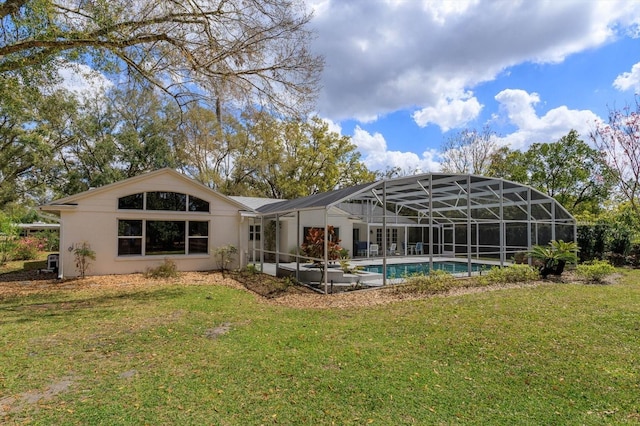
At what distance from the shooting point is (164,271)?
12.3 m

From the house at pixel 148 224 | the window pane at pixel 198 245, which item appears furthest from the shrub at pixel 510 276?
the window pane at pixel 198 245

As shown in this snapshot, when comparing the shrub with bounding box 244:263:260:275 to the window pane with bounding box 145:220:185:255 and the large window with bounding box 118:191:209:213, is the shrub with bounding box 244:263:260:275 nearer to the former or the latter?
the window pane with bounding box 145:220:185:255

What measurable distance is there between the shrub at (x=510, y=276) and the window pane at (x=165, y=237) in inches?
423

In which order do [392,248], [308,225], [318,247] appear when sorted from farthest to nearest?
1. [392,248]
2. [308,225]
3. [318,247]

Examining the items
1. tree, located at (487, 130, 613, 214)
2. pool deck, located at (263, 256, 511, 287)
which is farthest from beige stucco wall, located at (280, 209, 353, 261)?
tree, located at (487, 130, 613, 214)

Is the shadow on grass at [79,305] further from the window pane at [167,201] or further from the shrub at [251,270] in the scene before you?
the window pane at [167,201]

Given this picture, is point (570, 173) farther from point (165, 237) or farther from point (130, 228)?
point (130, 228)

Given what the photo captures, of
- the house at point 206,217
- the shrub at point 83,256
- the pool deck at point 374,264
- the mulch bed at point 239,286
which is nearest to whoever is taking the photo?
the mulch bed at point 239,286

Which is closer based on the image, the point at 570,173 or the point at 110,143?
the point at 110,143

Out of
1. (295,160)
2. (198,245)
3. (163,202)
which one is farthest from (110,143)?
(295,160)

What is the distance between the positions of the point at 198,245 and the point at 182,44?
7.84m

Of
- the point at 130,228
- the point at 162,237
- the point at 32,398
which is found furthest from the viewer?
the point at 162,237

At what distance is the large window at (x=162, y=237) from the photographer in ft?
42.2

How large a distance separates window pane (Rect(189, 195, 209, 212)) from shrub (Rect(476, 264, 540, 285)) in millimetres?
10250
